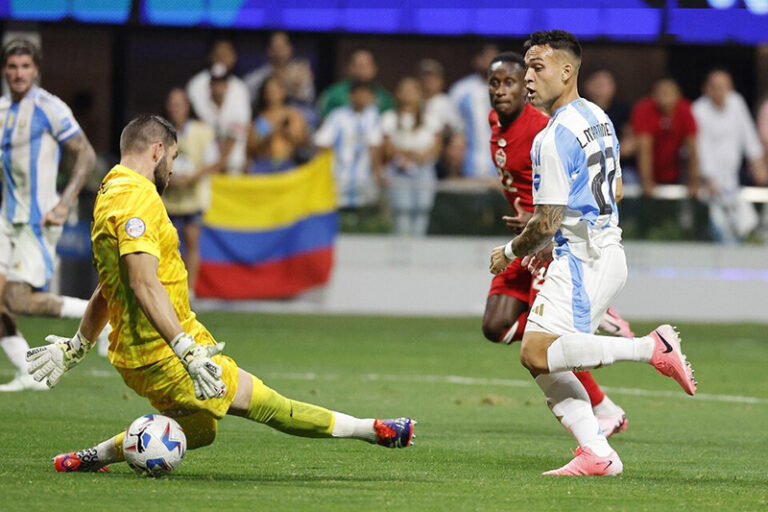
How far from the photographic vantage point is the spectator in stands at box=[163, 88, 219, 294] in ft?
62.1

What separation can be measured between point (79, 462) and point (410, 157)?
12513mm

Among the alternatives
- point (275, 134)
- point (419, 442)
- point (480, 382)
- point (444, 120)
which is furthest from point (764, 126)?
point (419, 442)

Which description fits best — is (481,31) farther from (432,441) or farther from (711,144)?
(432,441)

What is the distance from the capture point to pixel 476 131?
64.2 feet

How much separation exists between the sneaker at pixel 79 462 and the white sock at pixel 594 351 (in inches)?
91.4

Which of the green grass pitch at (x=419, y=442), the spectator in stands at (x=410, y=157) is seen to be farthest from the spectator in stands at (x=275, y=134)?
the green grass pitch at (x=419, y=442)

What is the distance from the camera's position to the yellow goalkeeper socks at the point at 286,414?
23.5 feet

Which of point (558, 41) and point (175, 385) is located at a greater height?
point (558, 41)

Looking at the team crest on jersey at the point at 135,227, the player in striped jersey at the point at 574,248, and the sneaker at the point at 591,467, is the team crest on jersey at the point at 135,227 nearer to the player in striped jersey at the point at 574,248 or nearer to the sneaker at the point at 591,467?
the player in striped jersey at the point at 574,248

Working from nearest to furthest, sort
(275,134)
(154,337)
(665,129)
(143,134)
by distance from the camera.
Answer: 1. (154,337)
2. (143,134)
3. (665,129)
4. (275,134)

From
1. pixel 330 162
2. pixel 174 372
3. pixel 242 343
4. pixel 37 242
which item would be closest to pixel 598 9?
pixel 330 162

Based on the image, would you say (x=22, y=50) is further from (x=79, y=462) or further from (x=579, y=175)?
(x=579, y=175)

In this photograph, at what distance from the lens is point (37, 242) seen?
1169cm

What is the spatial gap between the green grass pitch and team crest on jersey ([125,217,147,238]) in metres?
1.15
